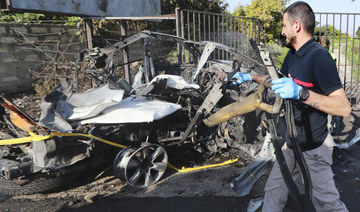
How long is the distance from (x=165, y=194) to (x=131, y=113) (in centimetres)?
112

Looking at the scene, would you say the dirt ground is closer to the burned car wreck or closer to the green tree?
the burned car wreck

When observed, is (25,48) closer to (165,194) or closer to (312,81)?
(165,194)

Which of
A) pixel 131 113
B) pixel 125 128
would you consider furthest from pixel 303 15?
pixel 125 128

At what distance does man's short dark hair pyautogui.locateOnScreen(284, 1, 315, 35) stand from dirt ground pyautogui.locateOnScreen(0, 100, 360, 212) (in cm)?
207

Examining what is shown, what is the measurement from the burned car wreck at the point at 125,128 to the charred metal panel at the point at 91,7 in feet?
6.20

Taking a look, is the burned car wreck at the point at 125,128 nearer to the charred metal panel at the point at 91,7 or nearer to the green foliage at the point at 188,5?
the charred metal panel at the point at 91,7

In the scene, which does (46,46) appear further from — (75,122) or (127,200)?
(127,200)

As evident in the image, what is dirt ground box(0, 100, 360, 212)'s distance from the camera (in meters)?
3.16

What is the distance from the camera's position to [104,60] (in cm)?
443

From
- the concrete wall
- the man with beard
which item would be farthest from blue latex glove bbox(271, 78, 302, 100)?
the concrete wall

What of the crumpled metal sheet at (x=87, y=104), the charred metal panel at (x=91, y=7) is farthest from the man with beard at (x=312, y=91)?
the charred metal panel at (x=91, y=7)

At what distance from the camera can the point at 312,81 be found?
200cm

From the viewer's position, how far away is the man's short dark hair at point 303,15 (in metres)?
1.98

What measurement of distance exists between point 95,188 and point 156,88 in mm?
1629
